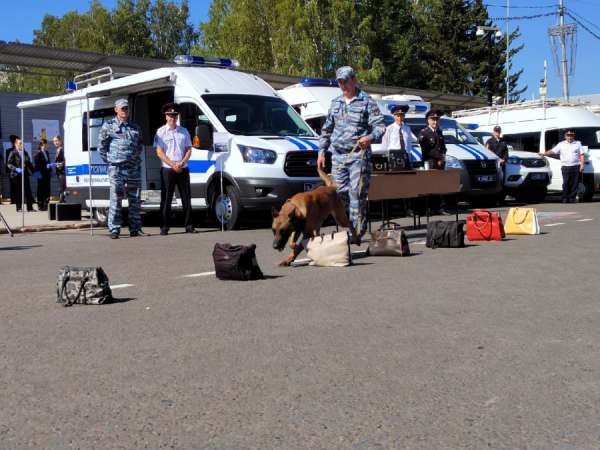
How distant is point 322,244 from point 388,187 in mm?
2524

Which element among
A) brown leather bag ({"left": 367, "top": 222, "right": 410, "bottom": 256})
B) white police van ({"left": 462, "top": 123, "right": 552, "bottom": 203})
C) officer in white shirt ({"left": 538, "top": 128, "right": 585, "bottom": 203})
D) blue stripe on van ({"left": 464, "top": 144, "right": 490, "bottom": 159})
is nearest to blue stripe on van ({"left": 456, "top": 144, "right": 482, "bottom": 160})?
blue stripe on van ({"left": 464, "top": 144, "right": 490, "bottom": 159})

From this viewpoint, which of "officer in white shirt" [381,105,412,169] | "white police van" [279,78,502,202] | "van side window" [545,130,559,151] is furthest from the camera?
"van side window" [545,130,559,151]

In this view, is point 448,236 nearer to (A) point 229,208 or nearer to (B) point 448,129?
(A) point 229,208

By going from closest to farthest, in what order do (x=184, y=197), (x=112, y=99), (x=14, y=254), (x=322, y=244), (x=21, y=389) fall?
1. (x=21, y=389)
2. (x=322, y=244)
3. (x=14, y=254)
4. (x=184, y=197)
5. (x=112, y=99)

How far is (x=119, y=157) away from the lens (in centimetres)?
Result: 1256

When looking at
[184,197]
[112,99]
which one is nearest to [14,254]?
[184,197]

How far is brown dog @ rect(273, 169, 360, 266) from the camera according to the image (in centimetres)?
795

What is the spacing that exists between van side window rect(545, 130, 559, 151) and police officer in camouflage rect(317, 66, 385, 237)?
13171 millimetres

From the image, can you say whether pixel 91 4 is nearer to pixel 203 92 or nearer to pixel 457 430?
pixel 203 92

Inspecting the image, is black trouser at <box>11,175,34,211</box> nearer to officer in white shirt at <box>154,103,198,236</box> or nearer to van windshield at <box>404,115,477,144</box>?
officer in white shirt at <box>154,103,198,236</box>

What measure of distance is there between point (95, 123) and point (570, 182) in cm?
1118

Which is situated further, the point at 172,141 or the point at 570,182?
the point at 570,182

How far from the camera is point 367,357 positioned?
4.43 m

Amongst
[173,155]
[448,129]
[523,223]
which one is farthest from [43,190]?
[523,223]
